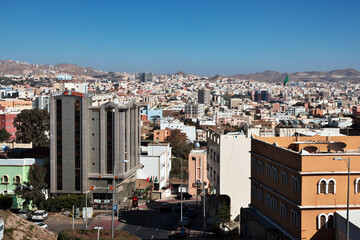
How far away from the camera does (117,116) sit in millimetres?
30969

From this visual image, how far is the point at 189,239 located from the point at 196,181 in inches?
524

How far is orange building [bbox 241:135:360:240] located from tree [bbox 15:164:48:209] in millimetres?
14596

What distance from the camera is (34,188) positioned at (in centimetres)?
2875

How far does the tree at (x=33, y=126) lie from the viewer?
5166 cm

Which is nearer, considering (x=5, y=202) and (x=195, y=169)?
(x=5, y=202)

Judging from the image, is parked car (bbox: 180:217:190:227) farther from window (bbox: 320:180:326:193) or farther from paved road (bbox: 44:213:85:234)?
window (bbox: 320:180:326:193)

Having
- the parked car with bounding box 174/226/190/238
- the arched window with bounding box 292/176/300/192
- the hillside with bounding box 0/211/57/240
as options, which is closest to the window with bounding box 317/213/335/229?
the arched window with bounding box 292/176/300/192

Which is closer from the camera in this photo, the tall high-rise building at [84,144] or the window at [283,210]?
the window at [283,210]

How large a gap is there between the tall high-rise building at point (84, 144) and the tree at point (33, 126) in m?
21.8

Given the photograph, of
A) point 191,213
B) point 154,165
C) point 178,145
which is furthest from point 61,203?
point 178,145

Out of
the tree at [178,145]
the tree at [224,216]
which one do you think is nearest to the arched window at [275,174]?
the tree at [224,216]

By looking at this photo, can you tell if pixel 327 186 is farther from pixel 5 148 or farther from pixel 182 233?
pixel 5 148

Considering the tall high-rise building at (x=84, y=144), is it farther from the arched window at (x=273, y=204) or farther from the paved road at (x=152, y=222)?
the arched window at (x=273, y=204)

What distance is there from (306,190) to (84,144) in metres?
17.8
